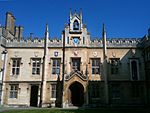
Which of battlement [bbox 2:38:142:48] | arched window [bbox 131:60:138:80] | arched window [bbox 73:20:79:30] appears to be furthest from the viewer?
arched window [bbox 73:20:79:30]

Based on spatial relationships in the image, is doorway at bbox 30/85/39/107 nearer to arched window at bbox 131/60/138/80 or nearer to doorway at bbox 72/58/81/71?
doorway at bbox 72/58/81/71

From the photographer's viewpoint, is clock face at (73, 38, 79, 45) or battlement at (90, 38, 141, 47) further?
battlement at (90, 38, 141, 47)

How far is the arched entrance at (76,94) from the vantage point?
3066 cm

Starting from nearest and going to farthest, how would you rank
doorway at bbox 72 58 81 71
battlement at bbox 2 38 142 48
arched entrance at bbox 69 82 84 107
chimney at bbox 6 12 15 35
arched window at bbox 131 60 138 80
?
1. arched entrance at bbox 69 82 84 107
2. arched window at bbox 131 60 138 80
3. doorway at bbox 72 58 81 71
4. battlement at bbox 2 38 142 48
5. chimney at bbox 6 12 15 35

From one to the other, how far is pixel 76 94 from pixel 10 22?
1503 cm

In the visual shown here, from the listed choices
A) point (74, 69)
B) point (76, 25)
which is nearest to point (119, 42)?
point (76, 25)

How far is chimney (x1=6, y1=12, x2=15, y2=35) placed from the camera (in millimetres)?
34844

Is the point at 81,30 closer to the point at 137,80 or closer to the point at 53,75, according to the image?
the point at 53,75

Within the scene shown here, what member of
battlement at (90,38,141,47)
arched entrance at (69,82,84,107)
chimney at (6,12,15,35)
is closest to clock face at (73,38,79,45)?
battlement at (90,38,141,47)

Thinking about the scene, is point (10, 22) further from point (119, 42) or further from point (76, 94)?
point (119, 42)

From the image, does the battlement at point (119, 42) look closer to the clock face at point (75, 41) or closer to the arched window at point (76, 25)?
the clock face at point (75, 41)

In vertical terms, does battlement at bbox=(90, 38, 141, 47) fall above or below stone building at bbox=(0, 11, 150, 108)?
above

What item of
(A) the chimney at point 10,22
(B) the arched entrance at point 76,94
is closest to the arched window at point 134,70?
(B) the arched entrance at point 76,94

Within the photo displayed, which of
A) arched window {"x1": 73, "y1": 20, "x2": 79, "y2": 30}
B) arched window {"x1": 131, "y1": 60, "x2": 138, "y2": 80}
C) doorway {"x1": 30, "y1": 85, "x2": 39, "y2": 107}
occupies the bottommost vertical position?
doorway {"x1": 30, "y1": 85, "x2": 39, "y2": 107}
